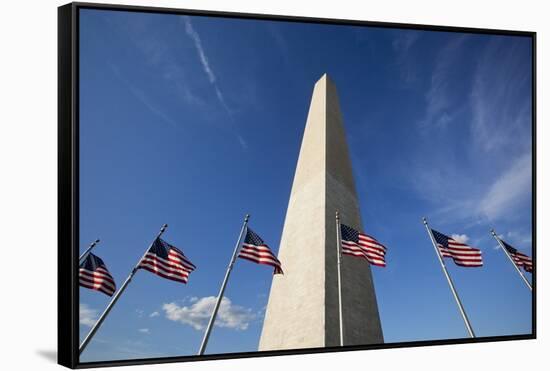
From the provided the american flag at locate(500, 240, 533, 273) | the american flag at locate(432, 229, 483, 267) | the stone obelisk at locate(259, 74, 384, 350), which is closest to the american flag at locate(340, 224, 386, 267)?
the stone obelisk at locate(259, 74, 384, 350)

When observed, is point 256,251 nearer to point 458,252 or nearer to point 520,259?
point 458,252

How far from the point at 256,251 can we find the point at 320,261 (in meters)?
2.56

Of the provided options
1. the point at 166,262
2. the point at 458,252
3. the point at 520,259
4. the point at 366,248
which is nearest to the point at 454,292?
the point at 458,252

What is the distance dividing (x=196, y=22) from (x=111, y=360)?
6.03 m

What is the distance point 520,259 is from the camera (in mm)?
12125

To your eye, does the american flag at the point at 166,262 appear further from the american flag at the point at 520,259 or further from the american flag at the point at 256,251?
the american flag at the point at 520,259

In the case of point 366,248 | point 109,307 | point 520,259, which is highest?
point 520,259

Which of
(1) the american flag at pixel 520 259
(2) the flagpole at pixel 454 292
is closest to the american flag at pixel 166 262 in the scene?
(2) the flagpole at pixel 454 292

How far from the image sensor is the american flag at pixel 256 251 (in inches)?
439

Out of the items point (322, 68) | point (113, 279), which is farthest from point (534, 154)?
point (113, 279)

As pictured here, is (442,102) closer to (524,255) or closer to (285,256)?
(524,255)

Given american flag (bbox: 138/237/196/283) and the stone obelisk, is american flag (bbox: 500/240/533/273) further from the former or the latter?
american flag (bbox: 138/237/196/283)

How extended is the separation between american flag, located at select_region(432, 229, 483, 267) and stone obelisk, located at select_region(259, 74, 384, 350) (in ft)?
7.09

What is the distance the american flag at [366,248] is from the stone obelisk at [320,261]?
132 cm
